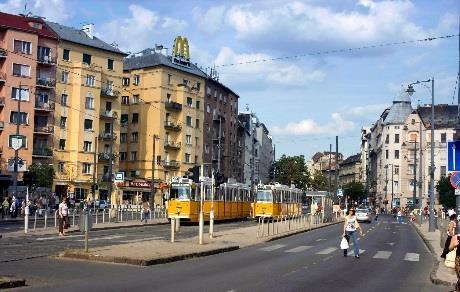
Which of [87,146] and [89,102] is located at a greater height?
[89,102]

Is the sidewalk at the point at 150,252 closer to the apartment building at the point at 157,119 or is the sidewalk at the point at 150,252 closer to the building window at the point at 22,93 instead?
the building window at the point at 22,93

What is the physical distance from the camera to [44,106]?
7606 centimetres

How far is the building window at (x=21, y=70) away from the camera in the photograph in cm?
7256

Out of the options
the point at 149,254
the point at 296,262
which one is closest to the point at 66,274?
the point at 149,254

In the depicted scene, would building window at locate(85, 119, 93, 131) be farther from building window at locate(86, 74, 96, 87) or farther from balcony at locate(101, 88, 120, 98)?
building window at locate(86, 74, 96, 87)

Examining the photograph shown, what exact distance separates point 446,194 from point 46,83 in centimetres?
5331

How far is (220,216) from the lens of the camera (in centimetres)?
4891

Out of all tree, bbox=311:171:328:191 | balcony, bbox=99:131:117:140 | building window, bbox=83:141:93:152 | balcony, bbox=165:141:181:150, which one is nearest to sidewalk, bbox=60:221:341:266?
building window, bbox=83:141:93:152

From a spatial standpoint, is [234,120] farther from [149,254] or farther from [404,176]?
[149,254]

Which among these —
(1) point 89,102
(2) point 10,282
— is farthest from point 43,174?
(2) point 10,282

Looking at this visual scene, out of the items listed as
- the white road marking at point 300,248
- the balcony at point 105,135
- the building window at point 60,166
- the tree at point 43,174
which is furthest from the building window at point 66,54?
the white road marking at point 300,248

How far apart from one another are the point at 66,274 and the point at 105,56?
234 feet

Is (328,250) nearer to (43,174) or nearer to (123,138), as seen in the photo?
(43,174)

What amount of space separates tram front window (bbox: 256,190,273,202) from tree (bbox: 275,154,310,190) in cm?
5501
